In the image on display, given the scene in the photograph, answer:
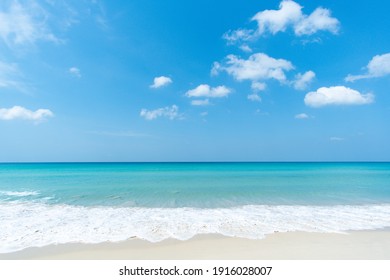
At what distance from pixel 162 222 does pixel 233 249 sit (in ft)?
12.6

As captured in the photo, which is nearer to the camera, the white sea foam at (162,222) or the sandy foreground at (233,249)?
the sandy foreground at (233,249)

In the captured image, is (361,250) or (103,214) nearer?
(361,250)

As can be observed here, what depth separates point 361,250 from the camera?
6574mm

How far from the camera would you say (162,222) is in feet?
31.2

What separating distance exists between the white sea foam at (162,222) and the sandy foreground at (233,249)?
0.52 meters

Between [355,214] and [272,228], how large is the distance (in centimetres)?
539

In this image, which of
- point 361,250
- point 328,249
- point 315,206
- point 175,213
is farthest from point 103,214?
point 315,206

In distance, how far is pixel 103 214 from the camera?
10961mm

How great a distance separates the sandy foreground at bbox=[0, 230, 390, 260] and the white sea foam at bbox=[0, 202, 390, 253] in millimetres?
518

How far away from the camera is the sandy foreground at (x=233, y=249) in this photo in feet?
20.6
